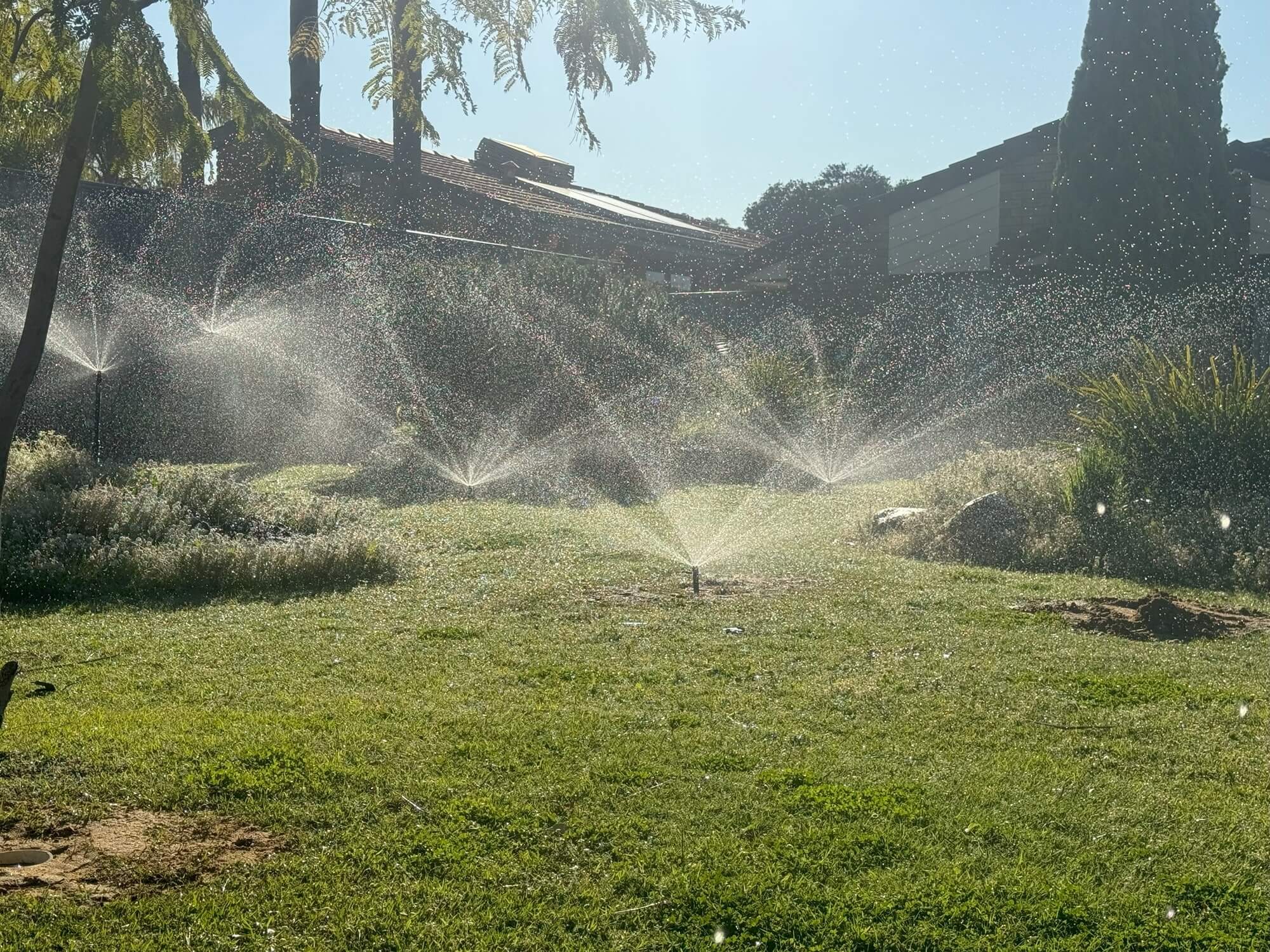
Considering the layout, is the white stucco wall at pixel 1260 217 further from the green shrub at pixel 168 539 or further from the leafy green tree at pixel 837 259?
the green shrub at pixel 168 539

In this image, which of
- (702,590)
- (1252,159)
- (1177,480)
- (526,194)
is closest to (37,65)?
(702,590)

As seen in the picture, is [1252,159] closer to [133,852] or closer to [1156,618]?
[1156,618]

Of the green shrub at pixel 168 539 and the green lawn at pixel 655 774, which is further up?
the green shrub at pixel 168 539

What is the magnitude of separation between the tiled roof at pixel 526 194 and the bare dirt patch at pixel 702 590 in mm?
18393

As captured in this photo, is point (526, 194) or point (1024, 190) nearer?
point (1024, 190)

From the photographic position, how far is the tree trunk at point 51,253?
16.2ft

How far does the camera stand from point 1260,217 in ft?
70.2

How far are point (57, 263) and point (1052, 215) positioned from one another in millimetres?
16752

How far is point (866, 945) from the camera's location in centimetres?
287

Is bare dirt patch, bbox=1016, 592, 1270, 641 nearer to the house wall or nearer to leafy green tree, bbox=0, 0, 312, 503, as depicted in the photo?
leafy green tree, bbox=0, 0, 312, 503

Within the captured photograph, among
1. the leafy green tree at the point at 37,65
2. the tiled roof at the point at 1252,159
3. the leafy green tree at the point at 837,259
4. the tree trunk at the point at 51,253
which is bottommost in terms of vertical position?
the tree trunk at the point at 51,253

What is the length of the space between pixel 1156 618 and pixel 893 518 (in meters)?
3.64

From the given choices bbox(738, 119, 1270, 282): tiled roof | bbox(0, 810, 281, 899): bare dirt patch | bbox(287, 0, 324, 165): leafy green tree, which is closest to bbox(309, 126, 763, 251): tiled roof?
bbox(287, 0, 324, 165): leafy green tree

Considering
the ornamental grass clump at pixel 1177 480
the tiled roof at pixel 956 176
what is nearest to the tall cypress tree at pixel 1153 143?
the tiled roof at pixel 956 176
